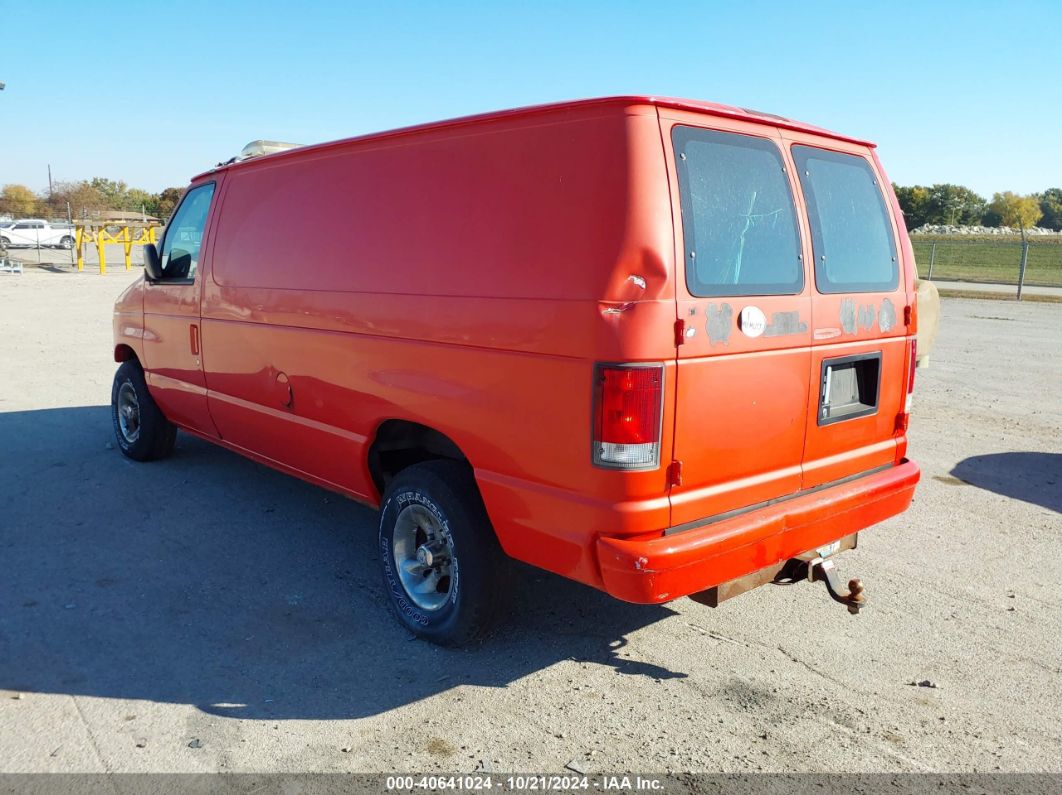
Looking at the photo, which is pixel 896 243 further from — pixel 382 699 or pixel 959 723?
pixel 382 699

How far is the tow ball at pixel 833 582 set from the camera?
3713 millimetres

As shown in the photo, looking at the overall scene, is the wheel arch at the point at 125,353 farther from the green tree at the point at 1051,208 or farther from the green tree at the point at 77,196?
the green tree at the point at 1051,208

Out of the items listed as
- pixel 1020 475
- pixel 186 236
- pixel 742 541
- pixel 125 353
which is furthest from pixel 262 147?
pixel 1020 475

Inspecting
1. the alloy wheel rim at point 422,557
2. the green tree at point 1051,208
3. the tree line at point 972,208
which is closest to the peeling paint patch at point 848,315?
the alloy wheel rim at point 422,557

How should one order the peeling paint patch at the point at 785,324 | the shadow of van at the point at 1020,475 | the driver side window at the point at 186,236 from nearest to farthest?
the peeling paint patch at the point at 785,324 < the driver side window at the point at 186,236 < the shadow of van at the point at 1020,475

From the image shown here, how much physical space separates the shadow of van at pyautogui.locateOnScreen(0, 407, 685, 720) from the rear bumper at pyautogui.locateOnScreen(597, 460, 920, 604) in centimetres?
71

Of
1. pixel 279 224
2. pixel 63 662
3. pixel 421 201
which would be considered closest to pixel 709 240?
pixel 421 201

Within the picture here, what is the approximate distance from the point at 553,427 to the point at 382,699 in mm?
1328

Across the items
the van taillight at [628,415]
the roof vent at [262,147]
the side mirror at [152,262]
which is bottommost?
the van taillight at [628,415]

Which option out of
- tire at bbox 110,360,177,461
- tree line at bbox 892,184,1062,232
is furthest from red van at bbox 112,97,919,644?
tree line at bbox 892,184,1062,232

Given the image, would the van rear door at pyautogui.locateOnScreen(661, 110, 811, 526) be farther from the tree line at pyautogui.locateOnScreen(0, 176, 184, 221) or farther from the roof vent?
the tree line at pyautogui.locateOnScreen(0, 176, 184, 221)

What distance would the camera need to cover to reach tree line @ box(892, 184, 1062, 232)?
219 feet

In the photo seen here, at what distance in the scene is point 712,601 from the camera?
3.44 m

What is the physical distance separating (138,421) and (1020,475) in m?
6.79
